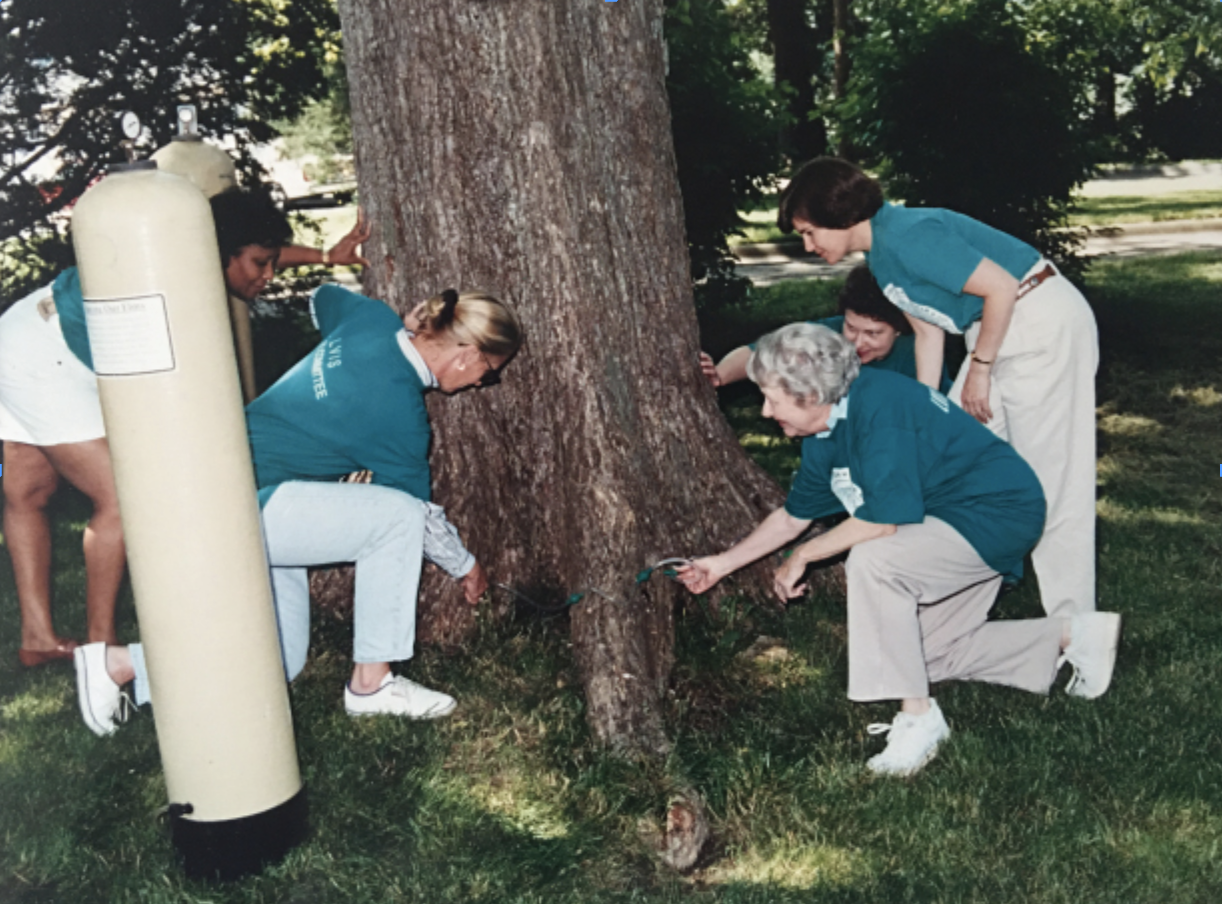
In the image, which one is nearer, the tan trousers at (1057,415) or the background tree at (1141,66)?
the tan trousers at (1057,415)

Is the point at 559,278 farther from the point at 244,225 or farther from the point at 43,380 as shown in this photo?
the point at 43,380

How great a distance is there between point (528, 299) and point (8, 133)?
423cm

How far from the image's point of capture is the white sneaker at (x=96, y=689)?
4328 millimetres

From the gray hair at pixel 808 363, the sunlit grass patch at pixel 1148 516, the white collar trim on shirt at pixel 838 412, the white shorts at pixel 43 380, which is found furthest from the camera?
the sunlit grass patch at pixel 1148 516

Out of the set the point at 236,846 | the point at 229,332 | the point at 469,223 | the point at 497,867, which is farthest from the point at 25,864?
the point at 469,223

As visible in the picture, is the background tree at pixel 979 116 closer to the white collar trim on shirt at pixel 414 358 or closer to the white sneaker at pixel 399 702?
the white collar trim on shirt at pixel 414 358

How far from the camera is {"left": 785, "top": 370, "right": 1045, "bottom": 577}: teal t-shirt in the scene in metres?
3.85

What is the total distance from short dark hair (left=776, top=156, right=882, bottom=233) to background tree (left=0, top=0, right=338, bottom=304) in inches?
176

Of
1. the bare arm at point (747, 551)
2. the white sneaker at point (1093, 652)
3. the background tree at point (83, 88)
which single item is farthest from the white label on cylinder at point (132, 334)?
the background tree at point (83, 88)

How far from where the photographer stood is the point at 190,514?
3.22m

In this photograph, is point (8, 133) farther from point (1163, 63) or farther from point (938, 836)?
point (1163, 63)

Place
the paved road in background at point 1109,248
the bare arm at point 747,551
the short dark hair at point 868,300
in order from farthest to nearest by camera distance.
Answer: the paved road in background at point 1109,248 < the short dark hair at point 868,300 < the bare arm at point 747,551

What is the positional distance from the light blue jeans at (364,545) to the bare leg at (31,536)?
3.25 ft

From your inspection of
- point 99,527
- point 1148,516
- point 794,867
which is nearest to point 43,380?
point 99,527
